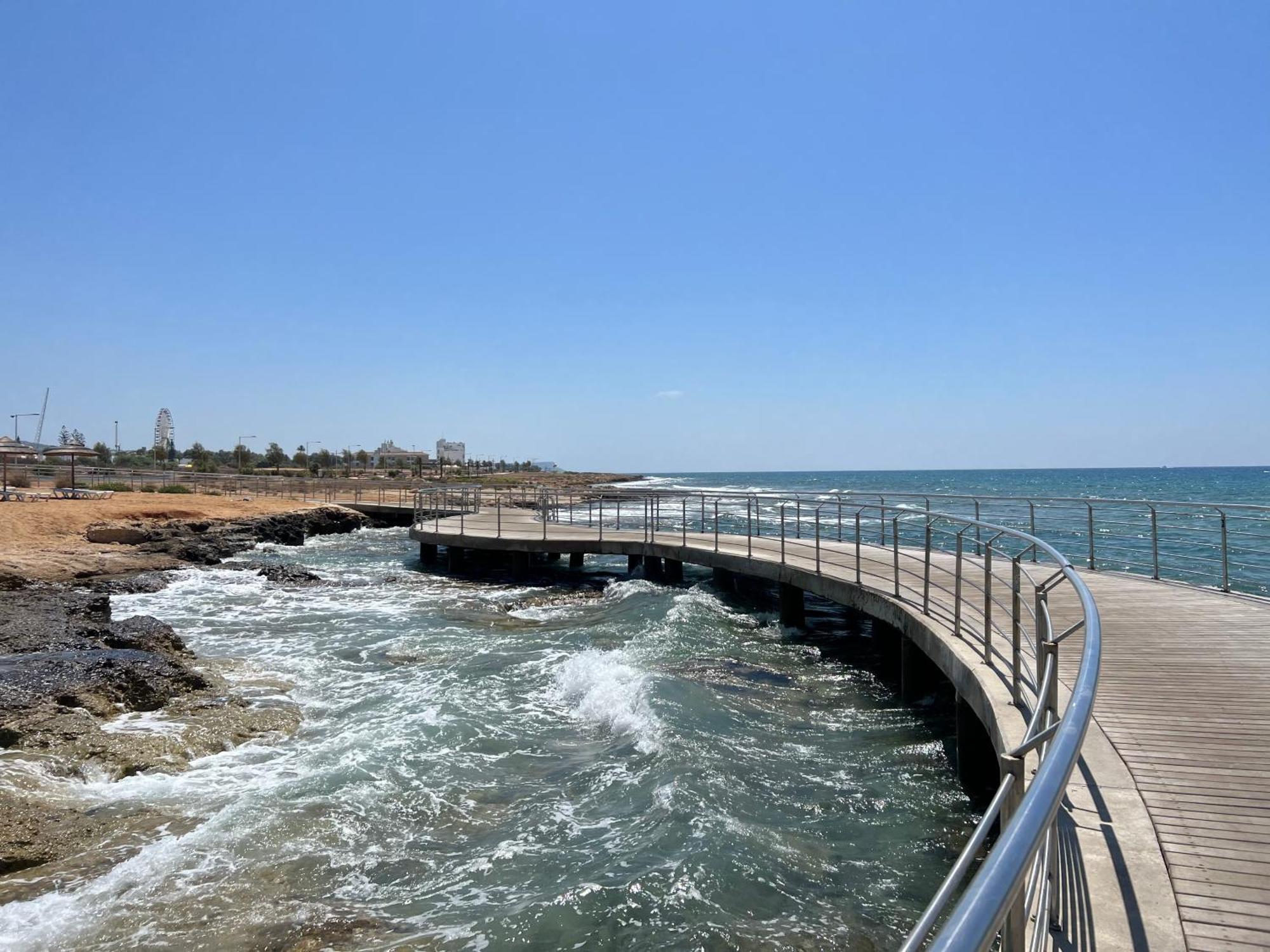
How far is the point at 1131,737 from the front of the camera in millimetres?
4734

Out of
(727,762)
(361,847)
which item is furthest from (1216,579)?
(361,847)

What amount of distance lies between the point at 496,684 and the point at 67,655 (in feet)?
15.7

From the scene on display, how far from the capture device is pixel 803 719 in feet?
27.6

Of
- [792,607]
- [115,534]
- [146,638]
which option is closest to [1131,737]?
[792,607]

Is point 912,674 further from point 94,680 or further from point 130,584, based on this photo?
point 130,584

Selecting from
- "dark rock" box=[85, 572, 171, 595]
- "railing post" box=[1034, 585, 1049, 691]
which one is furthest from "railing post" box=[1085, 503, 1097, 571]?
"dark rock" box=[85, 572, 171, 595]

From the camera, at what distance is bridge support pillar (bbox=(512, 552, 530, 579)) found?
20.3m

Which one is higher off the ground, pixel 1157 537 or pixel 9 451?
pixel 9 451

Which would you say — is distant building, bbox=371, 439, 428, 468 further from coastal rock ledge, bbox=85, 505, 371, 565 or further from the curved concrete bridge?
the curved concrete bridge

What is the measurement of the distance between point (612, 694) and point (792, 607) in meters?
5.60

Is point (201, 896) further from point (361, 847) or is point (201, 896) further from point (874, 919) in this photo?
point (874, 919)

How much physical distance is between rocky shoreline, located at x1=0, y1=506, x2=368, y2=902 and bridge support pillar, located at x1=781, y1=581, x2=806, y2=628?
8.21m

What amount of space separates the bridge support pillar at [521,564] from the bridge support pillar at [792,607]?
8343 millimetres

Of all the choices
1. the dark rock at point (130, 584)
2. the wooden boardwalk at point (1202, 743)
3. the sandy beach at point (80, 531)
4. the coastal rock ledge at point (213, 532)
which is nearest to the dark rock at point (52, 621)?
the dark rock at point (130, 584)
